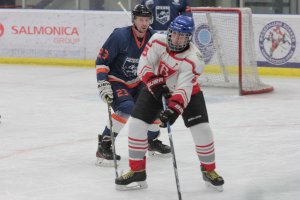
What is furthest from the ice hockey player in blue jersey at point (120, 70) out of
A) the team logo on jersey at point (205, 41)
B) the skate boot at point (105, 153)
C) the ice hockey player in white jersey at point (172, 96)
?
the team logo on jersey at point (205, 41)

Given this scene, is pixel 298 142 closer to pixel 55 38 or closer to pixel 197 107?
pixel 197 107

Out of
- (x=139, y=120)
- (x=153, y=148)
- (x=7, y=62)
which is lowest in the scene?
(x=7, y=62)

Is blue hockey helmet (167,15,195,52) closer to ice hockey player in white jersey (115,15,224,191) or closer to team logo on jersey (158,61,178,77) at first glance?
ice hockey player in white jersey (115,15,224,191)

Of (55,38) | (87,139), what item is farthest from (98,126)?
(55,38)

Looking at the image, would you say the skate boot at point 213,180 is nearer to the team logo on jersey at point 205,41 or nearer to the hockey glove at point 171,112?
the hockey glove at point 171,112

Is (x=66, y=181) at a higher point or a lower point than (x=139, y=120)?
lower

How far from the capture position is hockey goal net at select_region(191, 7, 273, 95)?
9.91 meters

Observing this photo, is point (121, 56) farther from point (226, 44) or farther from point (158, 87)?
point (226, 44)

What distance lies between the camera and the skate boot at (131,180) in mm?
5094

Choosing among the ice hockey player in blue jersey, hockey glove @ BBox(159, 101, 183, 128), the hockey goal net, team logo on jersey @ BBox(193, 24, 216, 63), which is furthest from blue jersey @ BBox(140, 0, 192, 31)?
hockey glove @ BBox(159, 101, 183, 128)

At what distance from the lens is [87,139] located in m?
6.91

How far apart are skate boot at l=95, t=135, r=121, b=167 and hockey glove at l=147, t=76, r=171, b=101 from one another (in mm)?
1012

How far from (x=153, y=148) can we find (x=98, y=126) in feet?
5.01

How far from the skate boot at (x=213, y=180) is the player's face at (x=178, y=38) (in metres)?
0.81
